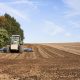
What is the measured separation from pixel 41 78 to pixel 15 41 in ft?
93.0

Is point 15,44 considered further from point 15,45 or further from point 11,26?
point 11,26

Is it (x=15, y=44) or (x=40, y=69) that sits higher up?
(x=15, y=44)

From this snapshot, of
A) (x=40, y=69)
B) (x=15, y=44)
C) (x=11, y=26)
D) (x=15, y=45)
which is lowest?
(x=40, y=69)

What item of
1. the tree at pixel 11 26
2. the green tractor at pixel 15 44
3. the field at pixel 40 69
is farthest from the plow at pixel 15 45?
the tree at pixel 11 26

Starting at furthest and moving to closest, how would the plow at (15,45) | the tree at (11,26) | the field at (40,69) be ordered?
1. the tree at (11,26)
2. the plow at (15,45)
3. the field at (40,69)

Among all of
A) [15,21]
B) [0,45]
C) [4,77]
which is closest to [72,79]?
[4,77]

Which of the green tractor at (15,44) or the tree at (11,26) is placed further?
the tree at (11,26)

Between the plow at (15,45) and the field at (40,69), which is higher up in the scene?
the plow at (15,45)

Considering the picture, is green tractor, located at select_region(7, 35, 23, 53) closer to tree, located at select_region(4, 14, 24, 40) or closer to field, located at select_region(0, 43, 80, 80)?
field, located at select_region(0, 43, 80, 80)

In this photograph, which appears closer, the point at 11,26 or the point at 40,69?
the point at 40,69

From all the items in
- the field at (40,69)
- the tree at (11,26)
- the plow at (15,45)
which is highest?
the tree at (11,26)

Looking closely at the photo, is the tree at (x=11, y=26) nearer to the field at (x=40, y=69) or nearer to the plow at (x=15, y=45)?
the plow at (x=15, y=45)

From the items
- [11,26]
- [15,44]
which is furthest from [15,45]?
[11,26]

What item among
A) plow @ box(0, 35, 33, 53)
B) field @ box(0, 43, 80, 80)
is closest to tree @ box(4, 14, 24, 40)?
plow @ box(0, 35, 33, 53)
